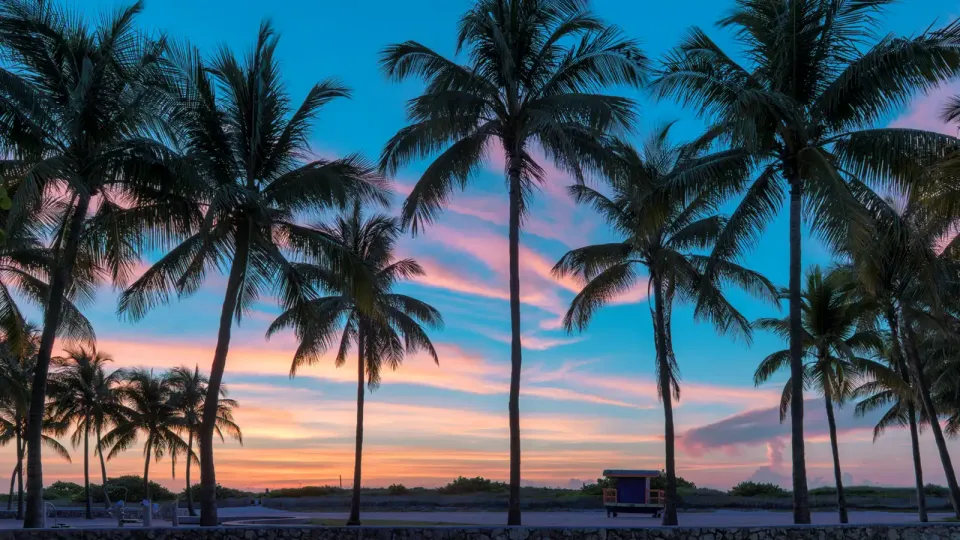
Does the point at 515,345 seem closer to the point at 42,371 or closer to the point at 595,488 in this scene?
the point at 42,371

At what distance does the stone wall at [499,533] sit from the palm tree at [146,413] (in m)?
33.9

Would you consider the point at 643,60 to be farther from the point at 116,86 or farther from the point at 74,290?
the point at 74,290

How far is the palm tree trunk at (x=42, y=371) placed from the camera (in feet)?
49.2

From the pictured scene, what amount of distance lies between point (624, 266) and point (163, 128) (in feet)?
43.6

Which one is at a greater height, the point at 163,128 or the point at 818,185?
the point at 163,128

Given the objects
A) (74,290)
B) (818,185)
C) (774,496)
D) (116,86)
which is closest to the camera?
(818,185)

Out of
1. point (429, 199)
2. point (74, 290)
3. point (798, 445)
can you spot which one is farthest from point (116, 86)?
point (798, 445)

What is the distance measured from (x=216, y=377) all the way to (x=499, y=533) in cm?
739

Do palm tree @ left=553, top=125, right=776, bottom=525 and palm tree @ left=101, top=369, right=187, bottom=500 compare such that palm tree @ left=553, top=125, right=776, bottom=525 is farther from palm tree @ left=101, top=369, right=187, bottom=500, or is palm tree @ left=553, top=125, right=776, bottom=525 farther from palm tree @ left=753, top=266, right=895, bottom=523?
palm tree @ left=101, top=369, right=187, bottom=500

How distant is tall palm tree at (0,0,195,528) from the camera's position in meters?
15.6

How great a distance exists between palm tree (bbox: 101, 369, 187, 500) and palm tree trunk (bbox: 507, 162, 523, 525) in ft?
102

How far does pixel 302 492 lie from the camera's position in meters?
54.9

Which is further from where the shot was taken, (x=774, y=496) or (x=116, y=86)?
(x=774, y=496)

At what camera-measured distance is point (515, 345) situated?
18.1 m
